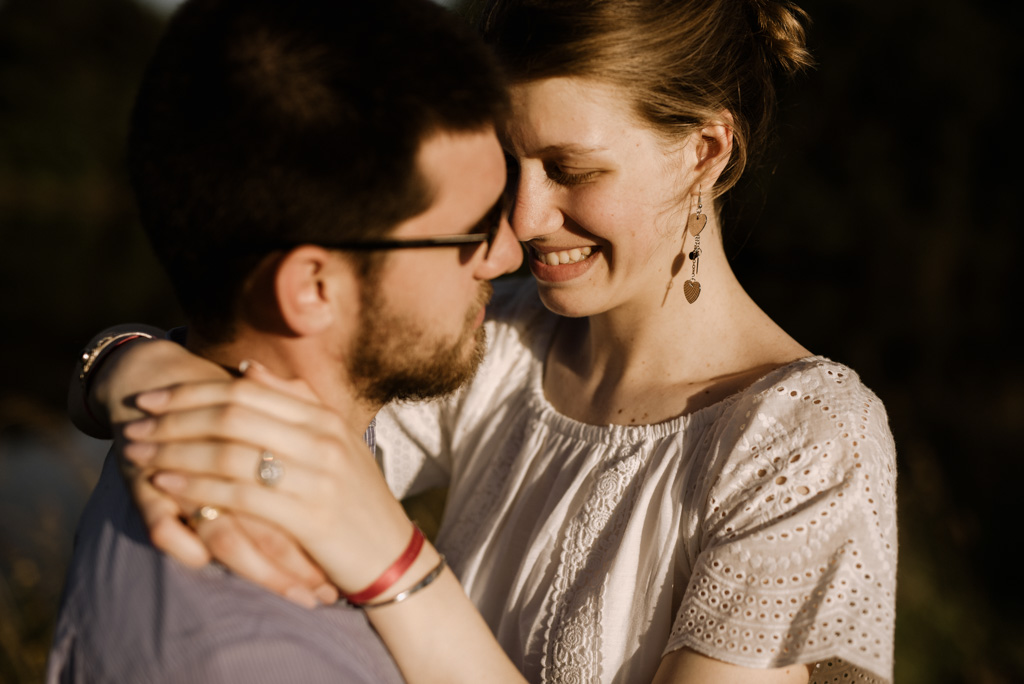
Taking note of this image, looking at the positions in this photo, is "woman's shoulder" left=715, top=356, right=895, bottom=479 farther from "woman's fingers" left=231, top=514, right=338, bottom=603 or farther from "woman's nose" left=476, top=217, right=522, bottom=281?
"woman's fingers" left=231, top=514, right=338, bottom=603

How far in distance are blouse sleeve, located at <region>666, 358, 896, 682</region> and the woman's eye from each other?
2.43 ft

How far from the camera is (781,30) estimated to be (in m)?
2.28

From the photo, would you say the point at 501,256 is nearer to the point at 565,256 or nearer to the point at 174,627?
the point at 565,256

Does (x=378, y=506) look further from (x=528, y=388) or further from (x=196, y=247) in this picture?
(x=528, y=388)

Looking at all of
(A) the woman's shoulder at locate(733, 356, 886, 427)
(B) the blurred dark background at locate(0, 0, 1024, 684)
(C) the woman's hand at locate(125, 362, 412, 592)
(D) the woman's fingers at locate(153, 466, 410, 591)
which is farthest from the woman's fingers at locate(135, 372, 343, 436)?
(B) the blurred dark background at locate(0, 0, 1024, 684)

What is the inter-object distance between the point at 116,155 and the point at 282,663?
25.8m

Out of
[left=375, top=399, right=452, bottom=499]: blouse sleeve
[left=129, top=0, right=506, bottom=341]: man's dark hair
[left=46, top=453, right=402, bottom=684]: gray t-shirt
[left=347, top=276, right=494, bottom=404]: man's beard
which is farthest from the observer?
[left=375, top=399, right=452, bottom=499]: blouse sleeve

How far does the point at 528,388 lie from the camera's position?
2580 mm

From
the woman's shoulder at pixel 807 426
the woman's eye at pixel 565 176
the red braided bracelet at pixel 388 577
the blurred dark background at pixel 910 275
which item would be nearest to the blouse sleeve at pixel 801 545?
the woman's shoulder at pixel 807 426

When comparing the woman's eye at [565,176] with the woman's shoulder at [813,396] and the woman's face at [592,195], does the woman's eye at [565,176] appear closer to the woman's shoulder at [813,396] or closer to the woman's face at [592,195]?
the woman's face at [592,195]

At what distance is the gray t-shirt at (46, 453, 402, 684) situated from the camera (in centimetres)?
132

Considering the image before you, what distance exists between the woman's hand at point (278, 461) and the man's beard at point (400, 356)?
0.25 metres

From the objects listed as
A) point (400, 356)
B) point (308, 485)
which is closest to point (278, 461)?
point (308, 485)

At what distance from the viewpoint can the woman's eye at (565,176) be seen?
6.98ft
